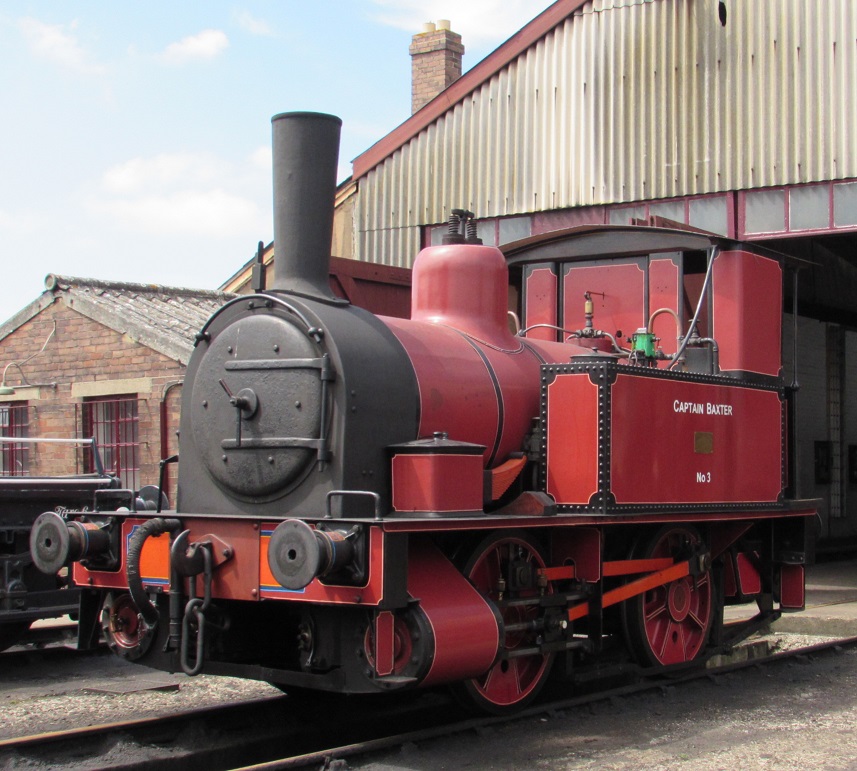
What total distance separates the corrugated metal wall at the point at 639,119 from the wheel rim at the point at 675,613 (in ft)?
19.4

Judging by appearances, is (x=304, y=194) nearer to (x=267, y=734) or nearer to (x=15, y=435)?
(x=267, y=734)

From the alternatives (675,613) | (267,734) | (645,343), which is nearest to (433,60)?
(645,343)

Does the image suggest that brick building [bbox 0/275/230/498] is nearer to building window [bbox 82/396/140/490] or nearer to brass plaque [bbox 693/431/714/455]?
building window [bbox 82/396/140/490]

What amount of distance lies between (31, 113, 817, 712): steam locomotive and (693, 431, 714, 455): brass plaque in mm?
17

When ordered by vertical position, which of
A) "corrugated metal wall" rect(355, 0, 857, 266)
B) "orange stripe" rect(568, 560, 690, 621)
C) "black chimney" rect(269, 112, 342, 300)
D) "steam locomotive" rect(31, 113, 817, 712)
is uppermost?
"corrugated metal wall" rect(355, 0, 857, 266)

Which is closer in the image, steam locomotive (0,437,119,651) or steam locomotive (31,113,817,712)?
steam locomotive (31,113,817,712)

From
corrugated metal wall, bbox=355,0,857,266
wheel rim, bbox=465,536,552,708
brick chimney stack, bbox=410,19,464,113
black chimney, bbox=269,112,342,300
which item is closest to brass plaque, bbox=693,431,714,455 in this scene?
wheel rim, bbox=465,536,552,708

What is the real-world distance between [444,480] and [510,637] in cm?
124

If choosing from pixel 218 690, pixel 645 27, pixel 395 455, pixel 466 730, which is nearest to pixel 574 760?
pixel 466 730

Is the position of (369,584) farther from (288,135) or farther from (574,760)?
(288,135)

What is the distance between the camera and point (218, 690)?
7.45 m

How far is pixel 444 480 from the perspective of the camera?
5.71 metres

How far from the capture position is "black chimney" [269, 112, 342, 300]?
19.8 ft

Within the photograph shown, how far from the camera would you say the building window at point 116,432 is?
1434cm
